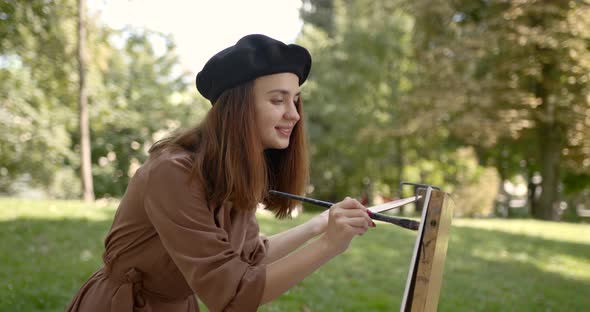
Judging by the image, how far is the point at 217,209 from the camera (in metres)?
1.75

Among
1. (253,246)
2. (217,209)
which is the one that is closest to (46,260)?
(253,246)

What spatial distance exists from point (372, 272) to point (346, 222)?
5542 millimetres

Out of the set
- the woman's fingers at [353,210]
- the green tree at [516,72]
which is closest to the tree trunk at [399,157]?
the green tree at [516,72]

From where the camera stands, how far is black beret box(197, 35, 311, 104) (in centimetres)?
171

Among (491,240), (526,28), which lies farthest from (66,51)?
(526,28)

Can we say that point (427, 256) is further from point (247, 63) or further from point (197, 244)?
point (247, 63)

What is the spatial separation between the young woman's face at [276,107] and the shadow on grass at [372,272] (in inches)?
132

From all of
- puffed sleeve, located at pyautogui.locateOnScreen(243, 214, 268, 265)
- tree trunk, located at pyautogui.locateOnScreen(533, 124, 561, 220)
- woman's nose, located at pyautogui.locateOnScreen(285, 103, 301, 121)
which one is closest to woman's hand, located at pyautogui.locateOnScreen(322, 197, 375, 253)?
woman's nose, located at pyautogui.locateOnScreen(285, 103, 301, 121)

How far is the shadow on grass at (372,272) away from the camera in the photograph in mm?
5234

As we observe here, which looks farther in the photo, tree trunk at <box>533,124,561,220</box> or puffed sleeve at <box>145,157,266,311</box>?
tree trunk at <box>533,124,561,220</box>

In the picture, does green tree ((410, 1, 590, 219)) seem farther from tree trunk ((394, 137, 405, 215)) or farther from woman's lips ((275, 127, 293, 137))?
woman's lips ((275, 127, 293, 137))

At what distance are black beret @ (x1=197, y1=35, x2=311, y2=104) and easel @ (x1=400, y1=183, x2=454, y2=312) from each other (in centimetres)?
62

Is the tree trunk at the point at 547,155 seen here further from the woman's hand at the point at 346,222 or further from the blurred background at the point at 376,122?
the woman's hand at the point at 346,222

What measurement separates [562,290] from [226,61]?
6284 millimetres
